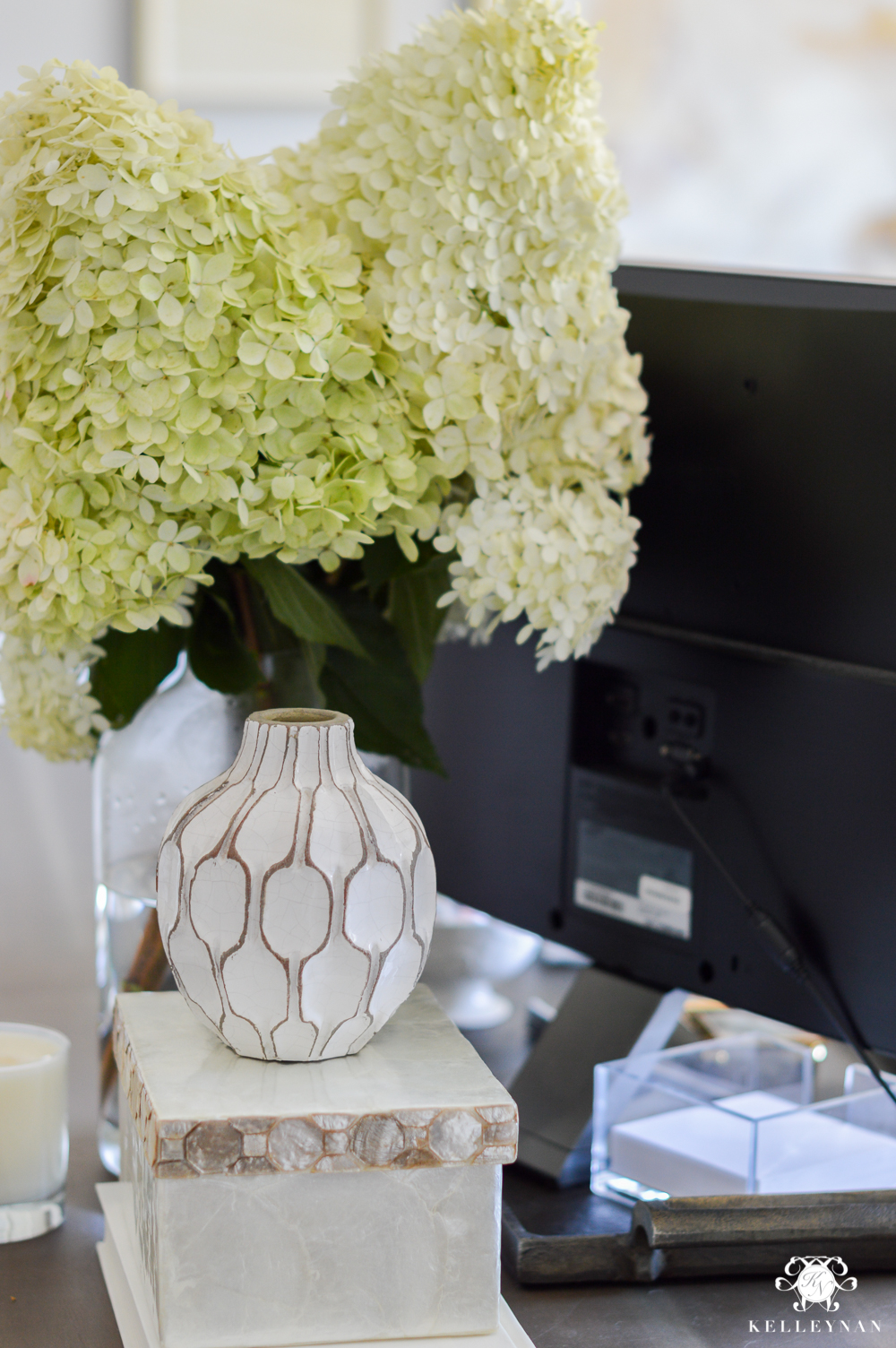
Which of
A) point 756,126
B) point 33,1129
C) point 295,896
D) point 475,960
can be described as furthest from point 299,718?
point 756,126

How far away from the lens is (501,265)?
73cm

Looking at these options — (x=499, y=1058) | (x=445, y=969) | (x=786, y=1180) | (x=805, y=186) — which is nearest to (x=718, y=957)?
(x=786, y=1180)

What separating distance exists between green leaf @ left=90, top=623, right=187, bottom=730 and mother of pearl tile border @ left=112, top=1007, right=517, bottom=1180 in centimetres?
25

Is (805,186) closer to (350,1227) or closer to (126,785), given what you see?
(126,785)

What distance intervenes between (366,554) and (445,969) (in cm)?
47

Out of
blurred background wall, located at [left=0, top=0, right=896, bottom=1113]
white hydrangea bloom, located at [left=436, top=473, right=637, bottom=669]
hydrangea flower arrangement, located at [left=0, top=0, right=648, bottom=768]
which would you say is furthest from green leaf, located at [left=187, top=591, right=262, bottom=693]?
blurred background wall, located at [left=0, top=0, right=896, bottom=1113]

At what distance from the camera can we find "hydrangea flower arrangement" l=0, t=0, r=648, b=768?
2.15ft

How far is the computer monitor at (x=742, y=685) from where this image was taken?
0.78 metres

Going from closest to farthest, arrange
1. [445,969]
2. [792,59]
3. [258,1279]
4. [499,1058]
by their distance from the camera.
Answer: [258,1279] → [499,1058] → [445,969] → [792,59]

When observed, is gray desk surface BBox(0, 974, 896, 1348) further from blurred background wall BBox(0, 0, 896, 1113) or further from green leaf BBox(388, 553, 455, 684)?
blurred background wall BBox(0, 0, 896, 1113)

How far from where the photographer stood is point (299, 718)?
0.65 metres

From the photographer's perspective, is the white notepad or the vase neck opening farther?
the white notepad

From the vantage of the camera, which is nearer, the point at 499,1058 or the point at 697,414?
the point at 697,414

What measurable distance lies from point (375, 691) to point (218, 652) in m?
0.09
